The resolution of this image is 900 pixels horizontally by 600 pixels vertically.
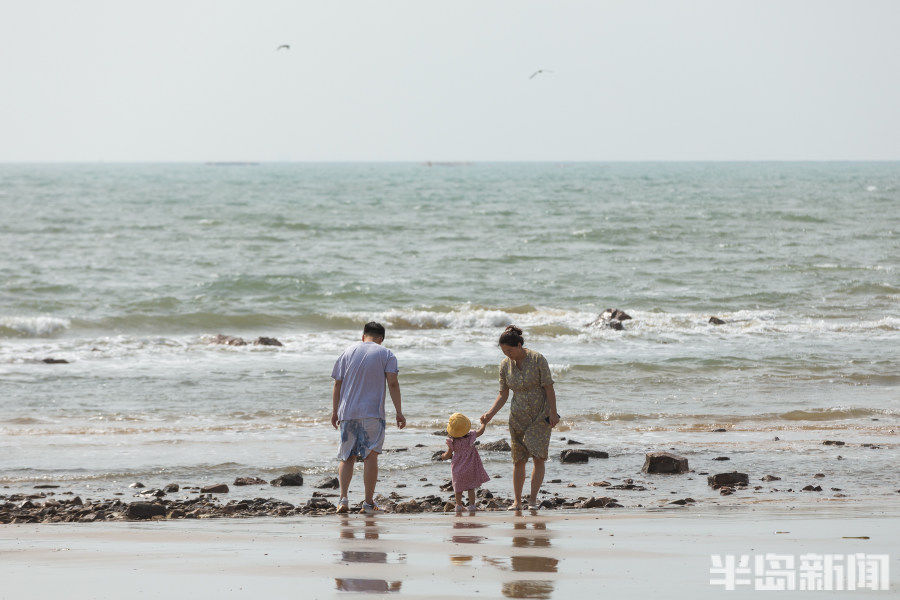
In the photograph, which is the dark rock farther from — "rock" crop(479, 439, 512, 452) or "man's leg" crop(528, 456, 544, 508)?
"man's leg" crop(528, 456, 544, 508)

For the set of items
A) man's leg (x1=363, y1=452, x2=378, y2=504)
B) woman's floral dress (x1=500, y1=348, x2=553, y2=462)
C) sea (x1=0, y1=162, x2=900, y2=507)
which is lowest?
sea (x1=0, y1=162, x2=900, y2=507)

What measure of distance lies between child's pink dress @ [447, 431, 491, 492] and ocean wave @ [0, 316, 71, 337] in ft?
50.6

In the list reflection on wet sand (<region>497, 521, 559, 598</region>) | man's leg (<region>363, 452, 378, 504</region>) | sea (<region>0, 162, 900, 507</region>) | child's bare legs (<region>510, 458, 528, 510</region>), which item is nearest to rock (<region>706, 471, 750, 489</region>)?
sea (<region>0, 162, 900, 507</region>)

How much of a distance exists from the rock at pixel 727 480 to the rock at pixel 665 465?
1.76 feet

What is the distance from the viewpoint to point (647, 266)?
3136cm

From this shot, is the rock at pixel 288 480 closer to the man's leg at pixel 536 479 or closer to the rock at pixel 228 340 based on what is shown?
the man's leg at pixel 536 479

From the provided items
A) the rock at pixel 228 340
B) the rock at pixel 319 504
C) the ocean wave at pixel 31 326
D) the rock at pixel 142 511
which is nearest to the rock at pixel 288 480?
the rock at pixel 319 504

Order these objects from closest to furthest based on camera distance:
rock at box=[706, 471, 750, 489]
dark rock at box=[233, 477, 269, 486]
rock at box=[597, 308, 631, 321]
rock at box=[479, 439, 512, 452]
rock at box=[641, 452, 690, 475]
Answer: rock at box=[706, 471, 750, 489] < dark rock at box=[233, 477, 269, 486] < rock at box=[641, 452, 690, 475] < rock at box=[479, 439, 512, 452] < rock at box=[597, 308, 631, 321]

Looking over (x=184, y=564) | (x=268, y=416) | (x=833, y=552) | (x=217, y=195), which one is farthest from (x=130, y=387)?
(x=217, y=195)

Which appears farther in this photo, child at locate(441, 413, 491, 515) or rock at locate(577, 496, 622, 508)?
rock at locate(577, 496, 622, 508)

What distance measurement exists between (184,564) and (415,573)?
4.30 ft

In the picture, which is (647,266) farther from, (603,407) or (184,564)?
(184,564)

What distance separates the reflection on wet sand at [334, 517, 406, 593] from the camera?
16.8 ft

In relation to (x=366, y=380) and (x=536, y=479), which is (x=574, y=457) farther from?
(x=366, y=380)
